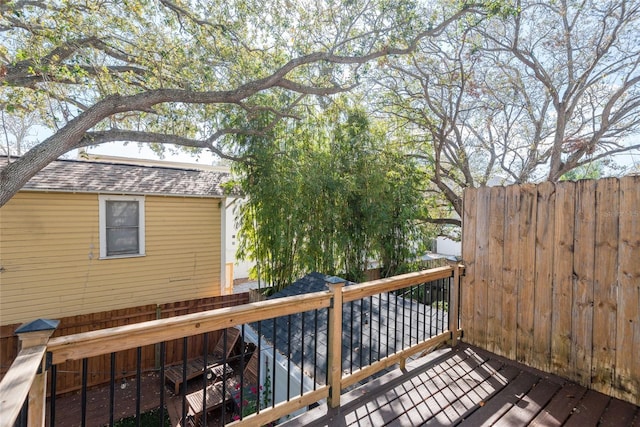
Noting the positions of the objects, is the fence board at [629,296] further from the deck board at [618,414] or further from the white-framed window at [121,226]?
the white-framed window at [121,226]

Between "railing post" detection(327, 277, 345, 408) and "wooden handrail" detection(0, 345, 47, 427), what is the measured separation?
61.9 inches

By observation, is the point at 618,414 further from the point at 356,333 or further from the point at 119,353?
the point at 119,353

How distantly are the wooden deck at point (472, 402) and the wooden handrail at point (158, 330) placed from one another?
838 mm

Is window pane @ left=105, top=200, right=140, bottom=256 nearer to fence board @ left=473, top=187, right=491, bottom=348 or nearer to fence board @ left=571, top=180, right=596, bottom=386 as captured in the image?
fence board @ left=473, top=187, right=491, bottom=348

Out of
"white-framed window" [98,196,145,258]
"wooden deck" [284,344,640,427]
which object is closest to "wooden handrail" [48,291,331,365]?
"wooden deck" [284,344,640,427]

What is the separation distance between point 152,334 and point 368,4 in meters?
5.50

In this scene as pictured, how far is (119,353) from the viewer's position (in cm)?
627

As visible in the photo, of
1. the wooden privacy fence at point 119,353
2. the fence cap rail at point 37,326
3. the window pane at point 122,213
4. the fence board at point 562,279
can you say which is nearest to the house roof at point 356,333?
the fence board at point 562,279

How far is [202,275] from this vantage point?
7152 millimetres

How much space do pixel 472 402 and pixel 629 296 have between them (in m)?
1.43

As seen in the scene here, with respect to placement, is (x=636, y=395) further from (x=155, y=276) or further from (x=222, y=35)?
(x=155, y=276)

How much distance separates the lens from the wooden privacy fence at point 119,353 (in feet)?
17.6

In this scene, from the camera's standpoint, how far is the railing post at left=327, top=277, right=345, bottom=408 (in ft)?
7.27

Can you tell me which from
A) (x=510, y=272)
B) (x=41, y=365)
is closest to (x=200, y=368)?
(x=41, y=365)
